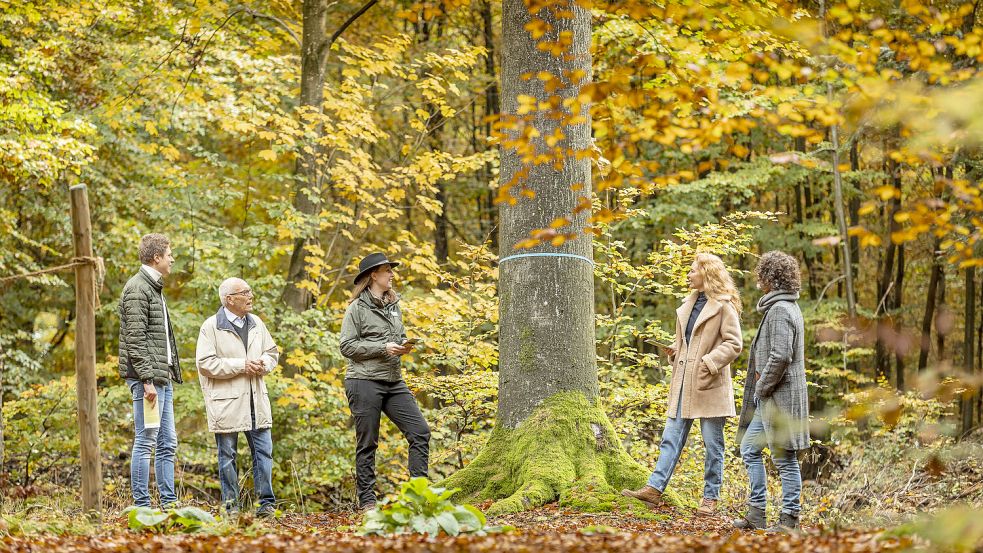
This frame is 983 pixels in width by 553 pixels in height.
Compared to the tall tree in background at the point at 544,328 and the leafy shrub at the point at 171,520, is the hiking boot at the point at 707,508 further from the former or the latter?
the leafy shrub at the point at 171,520

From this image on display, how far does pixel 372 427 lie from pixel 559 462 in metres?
1.59

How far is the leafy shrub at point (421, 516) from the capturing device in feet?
15.0

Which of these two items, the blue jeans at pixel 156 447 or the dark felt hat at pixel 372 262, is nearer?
the blue jeans at pixel 156 447

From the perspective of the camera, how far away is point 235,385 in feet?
22.5

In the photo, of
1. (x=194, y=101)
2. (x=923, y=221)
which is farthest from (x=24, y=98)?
(x=923, y=221)

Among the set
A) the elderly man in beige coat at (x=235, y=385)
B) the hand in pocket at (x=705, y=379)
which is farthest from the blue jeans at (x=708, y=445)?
the elderly man in beige coat at (x=235, y=385)

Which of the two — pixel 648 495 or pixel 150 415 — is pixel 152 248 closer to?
pixel 150 415

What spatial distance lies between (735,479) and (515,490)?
461 cm

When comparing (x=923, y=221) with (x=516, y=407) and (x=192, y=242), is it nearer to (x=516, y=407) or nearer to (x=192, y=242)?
A: (x=516, y=407)

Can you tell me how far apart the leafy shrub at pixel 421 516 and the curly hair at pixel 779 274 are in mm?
2639

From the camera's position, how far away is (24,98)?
414 inches

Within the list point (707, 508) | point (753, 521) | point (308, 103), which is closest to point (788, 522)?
point (753, 521)

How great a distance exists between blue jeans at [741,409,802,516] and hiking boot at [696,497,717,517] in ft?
1.01

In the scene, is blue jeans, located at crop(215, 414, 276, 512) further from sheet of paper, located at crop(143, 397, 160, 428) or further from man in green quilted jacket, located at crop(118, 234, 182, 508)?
sheet of paper, located at crop(143, 397, 160, 428)
